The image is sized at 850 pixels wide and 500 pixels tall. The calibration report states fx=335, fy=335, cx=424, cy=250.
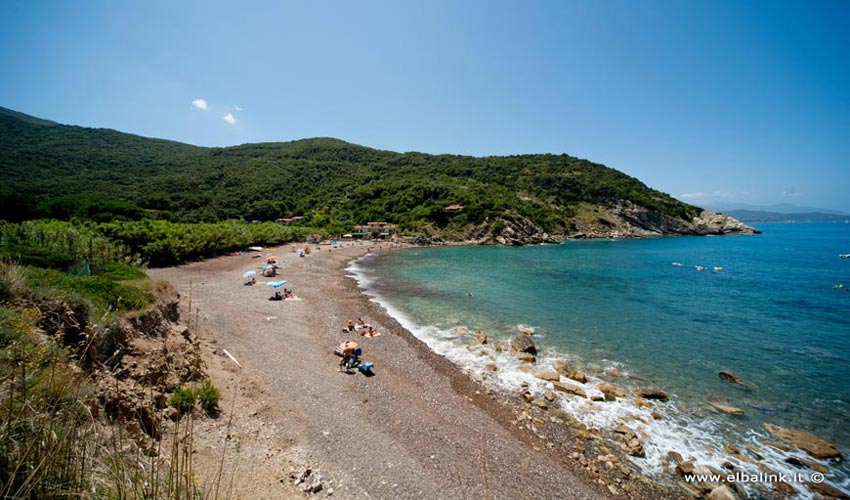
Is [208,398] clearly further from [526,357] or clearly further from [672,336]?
[672,336]

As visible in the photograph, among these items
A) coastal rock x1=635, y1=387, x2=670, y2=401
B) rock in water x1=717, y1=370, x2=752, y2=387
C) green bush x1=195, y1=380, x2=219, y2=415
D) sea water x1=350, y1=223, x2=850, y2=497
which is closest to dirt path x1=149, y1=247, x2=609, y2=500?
green bush x1=195, y1=380, x2=219, y2=415

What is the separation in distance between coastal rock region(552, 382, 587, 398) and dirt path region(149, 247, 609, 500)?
8.87 feet

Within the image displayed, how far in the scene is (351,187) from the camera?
10194 centimetres

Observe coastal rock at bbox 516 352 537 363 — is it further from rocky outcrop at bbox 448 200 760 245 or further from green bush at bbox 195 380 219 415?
rocky outcrop at bbox 448 200 760 245

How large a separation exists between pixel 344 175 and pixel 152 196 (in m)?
53.7

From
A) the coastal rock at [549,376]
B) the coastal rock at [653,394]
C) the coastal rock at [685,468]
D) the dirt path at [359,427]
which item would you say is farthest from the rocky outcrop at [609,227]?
the coastal rock at [685,468]

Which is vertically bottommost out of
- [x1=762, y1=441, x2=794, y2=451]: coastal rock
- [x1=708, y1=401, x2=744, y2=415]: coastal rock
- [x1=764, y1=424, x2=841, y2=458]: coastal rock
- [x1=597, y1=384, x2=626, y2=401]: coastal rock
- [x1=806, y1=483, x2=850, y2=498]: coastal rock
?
[x1=806, y1=483, x2=850, y2=498]: coastal rock

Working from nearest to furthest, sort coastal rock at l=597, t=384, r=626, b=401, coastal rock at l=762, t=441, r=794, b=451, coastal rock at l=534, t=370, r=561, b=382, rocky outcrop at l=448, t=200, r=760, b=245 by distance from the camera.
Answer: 1. coastal rock at l=762, t=441, r=794, b=451
2. coastal rock at l=597, t=384, r=626, b=401
3. coastal rock at l=534, t=370, r=561, b=382
4. rocky outcrop at l=448, t=200, r=760, b=245

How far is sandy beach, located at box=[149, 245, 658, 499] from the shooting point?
23.1 feet

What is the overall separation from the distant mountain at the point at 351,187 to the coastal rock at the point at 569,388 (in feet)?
189

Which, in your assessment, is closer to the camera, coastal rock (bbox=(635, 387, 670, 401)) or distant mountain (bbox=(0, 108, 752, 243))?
coastal rock (bbox=(635, 387, 670, 401))

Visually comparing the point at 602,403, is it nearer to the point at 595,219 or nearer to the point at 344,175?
the point at 595,219

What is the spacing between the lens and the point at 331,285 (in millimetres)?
27703

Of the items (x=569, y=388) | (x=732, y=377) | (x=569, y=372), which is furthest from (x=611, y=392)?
(x=732, y=377)
